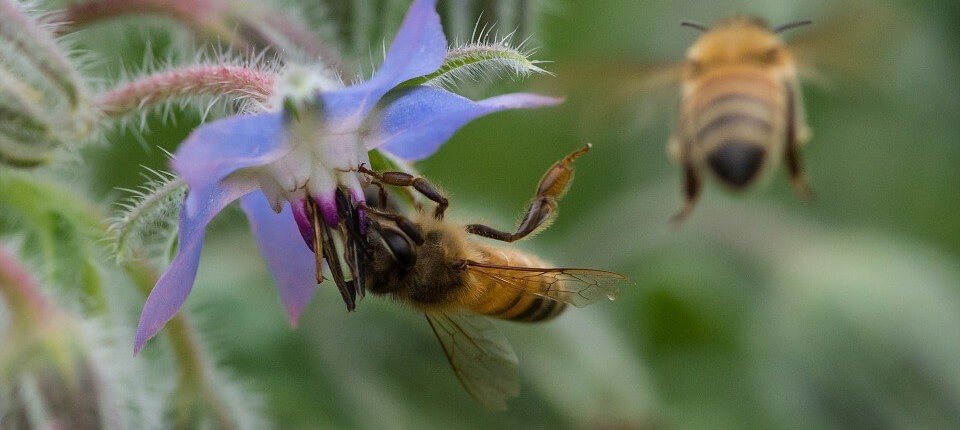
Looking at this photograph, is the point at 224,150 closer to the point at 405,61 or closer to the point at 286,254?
the point at 405,61

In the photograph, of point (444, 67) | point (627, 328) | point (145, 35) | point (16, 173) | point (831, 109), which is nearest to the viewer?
point (444, 67)

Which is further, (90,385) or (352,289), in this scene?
(90,385)

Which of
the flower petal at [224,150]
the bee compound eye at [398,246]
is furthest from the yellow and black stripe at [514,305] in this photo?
the flower petal at [224,150]

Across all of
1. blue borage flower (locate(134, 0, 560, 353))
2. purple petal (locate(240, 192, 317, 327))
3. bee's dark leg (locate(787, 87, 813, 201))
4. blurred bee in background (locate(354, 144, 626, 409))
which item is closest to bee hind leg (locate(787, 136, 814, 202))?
bee's dark leg (locate(787, 87, 813, 201))

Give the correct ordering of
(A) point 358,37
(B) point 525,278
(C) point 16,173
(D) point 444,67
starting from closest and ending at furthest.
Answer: (D) point 444,67 < (B) point 525,278 < (C) point 16,173 < (A) point 358,37

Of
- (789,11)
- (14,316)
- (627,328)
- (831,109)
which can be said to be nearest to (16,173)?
(14,316)

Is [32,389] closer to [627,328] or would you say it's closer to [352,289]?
[352,289]

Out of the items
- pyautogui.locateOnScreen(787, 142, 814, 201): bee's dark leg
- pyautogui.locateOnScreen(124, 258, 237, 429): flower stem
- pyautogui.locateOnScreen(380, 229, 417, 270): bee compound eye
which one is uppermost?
pyautogui.locateOnScreen(380, 229, 417, 270): bee compound eye

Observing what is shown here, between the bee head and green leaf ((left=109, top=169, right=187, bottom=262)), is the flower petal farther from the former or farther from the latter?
the bee head
